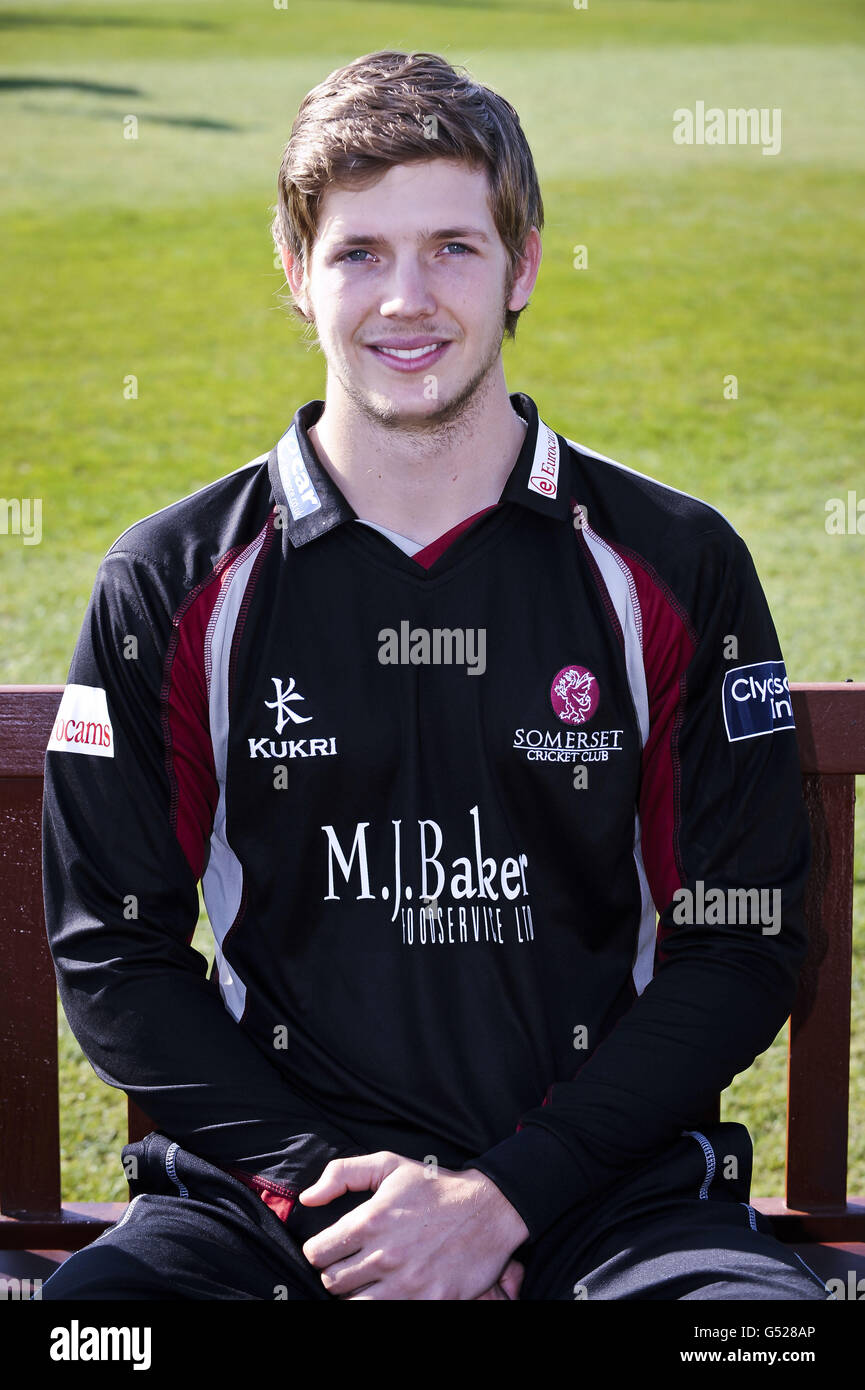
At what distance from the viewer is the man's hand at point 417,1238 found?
215 centimetres

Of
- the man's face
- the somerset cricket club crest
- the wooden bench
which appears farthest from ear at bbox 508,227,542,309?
the wooden bench

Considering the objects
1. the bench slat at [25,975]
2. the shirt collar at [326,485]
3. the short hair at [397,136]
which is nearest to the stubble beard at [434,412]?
the shirt collar at [326,485]

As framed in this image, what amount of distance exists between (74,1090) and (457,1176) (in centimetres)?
212

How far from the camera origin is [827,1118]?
269 cm

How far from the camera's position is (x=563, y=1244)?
2.25m

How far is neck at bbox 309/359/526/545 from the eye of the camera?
2516mm

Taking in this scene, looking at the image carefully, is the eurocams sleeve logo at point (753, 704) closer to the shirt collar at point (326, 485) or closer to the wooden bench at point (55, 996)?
the wooden bench at point (55, 996)

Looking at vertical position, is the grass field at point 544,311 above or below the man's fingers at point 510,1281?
above

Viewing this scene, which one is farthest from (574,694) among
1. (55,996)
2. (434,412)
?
(55,996)

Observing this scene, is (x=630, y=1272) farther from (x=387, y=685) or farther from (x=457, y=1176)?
(x=387, y=685)

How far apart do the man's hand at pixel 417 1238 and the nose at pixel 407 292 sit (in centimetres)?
128

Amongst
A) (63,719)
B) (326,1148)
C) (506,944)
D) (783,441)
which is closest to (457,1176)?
(326,1148)

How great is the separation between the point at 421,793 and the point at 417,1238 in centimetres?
64

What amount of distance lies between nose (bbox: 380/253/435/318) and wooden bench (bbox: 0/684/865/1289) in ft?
2.73
